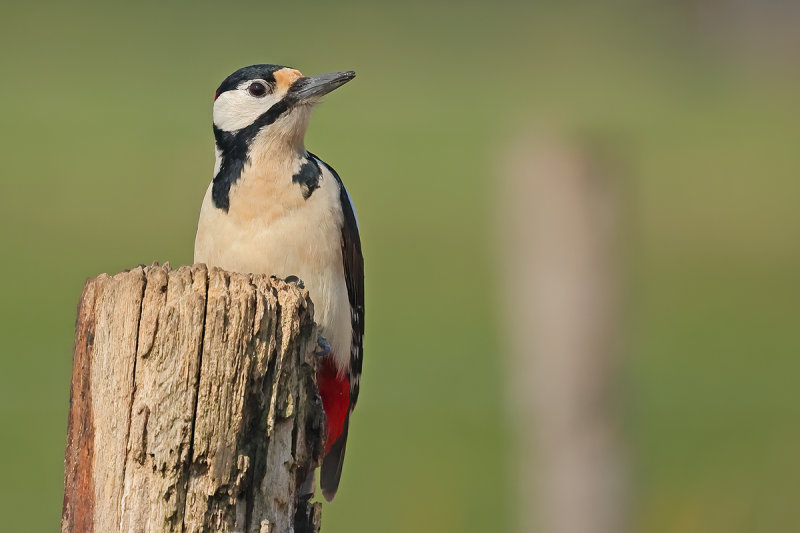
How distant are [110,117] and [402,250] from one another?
1668 cm

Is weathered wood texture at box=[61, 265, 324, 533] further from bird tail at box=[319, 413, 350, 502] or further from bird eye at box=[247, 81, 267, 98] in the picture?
bird tail at box=[319, 413, 350, 502]

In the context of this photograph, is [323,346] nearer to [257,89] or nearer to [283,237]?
[283,237]

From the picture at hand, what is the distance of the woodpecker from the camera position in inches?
244

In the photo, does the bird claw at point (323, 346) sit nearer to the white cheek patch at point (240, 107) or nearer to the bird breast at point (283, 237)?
the bird breast at point (283, 237)

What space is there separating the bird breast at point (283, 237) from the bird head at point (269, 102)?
9.9 inches

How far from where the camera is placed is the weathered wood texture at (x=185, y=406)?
4.14m

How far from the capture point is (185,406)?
4156mm

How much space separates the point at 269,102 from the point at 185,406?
2.69 metres

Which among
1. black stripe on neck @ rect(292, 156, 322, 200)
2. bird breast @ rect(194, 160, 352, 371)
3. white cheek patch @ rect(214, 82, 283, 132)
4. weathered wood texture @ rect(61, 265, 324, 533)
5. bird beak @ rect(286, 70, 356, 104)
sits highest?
bird beak @ rect(286, 70, 356, 104)

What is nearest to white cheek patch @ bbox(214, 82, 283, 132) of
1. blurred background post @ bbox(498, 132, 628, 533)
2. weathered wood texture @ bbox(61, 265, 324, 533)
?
blurred background post @ bbox(498, 132, 628, 533)

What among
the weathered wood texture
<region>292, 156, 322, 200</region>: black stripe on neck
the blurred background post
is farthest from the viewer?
the blurred background post

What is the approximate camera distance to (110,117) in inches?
1559

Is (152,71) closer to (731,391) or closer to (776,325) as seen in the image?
(776,325)

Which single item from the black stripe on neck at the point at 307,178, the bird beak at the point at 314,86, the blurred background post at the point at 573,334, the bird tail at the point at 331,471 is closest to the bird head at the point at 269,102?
the bird beak at the point at 314,86
